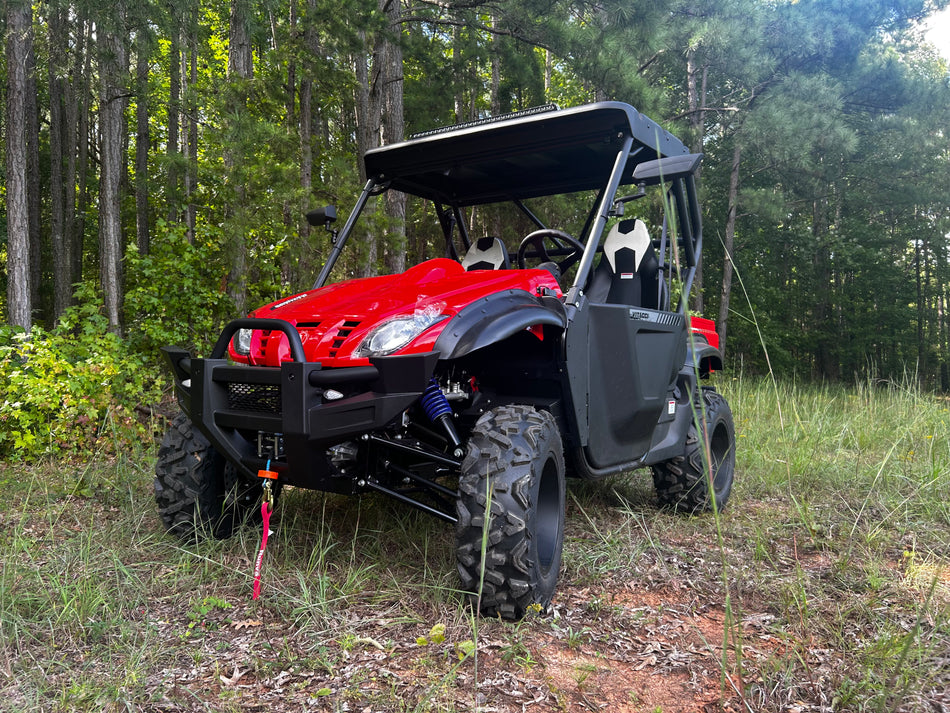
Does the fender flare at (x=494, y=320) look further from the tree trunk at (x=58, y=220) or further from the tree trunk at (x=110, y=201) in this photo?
the tree trunk at (x=58, y=220)

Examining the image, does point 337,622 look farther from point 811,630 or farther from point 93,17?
point 93,17

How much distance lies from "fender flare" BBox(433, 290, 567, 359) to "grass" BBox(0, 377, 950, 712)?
89 cm

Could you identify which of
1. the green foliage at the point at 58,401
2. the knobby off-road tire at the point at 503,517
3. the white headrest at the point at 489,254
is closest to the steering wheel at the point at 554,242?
the white headrest at the point at 489,254

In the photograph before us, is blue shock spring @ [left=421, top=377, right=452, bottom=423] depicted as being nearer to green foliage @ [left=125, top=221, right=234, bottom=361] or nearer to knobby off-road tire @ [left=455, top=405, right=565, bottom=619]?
knobby off-road tire @ [left=455, top=405, right=565, bottom=619]

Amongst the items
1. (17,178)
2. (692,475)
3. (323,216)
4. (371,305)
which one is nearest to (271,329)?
(371,305)

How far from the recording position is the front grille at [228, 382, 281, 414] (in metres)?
2.62

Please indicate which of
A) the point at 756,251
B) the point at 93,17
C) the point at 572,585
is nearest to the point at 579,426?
the point at 572,585

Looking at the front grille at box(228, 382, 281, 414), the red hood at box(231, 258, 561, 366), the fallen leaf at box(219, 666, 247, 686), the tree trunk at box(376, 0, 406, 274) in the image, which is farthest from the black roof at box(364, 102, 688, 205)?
the tree trunk at box(376, 0, 406, 274)

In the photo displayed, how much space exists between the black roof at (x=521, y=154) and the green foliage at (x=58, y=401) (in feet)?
8.23

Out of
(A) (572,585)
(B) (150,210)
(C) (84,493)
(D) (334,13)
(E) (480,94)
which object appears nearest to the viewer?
(A) (572,585)

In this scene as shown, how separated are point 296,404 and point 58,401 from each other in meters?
3.51

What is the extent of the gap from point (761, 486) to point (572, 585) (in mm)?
2244

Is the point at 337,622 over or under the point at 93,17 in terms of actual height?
under

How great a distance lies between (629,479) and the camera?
4848mm
